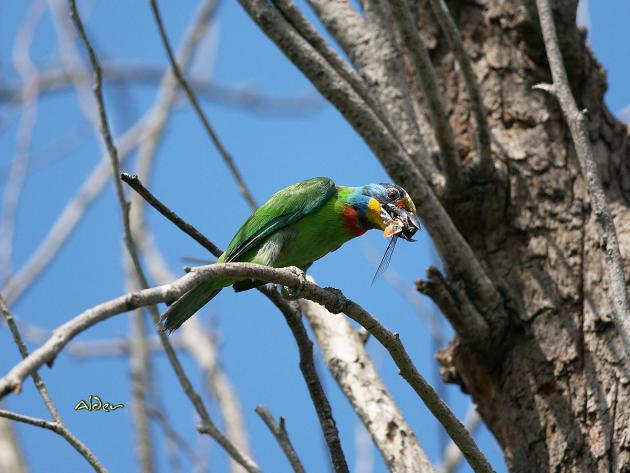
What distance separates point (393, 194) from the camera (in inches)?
220

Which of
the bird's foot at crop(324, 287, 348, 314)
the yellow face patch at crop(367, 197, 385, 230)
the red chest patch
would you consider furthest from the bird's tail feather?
the yellow face patch at crop(367, 197, 385, 230)

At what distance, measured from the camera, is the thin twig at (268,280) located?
2.03m

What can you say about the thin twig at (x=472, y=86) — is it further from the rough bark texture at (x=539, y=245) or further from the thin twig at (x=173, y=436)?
the thin twig at (x=173, y=436)

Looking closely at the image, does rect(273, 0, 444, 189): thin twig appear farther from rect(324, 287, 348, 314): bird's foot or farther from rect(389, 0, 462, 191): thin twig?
rect(324, 287, 348, 314): bird's foot

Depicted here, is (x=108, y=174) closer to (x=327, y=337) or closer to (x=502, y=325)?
(x=327, y=337)

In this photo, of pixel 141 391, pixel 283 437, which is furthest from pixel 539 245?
pixel 141 391

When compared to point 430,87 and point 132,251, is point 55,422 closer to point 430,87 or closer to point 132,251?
point 132,251

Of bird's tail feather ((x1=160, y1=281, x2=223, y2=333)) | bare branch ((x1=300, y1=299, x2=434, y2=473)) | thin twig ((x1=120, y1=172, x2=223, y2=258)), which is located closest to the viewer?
thin twig ((x1=120, y1=172, x2=223, y2=258))

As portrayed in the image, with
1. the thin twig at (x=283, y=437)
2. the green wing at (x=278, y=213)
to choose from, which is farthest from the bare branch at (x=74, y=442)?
the green wing at (x=278, y=213)

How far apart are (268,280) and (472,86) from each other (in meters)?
2.10

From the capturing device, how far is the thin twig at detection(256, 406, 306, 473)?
13.4 feet

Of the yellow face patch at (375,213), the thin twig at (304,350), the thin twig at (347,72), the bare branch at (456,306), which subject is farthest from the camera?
the yellow face patch at (375,213)

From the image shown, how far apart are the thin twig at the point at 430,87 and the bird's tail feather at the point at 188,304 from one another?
5.32ft
